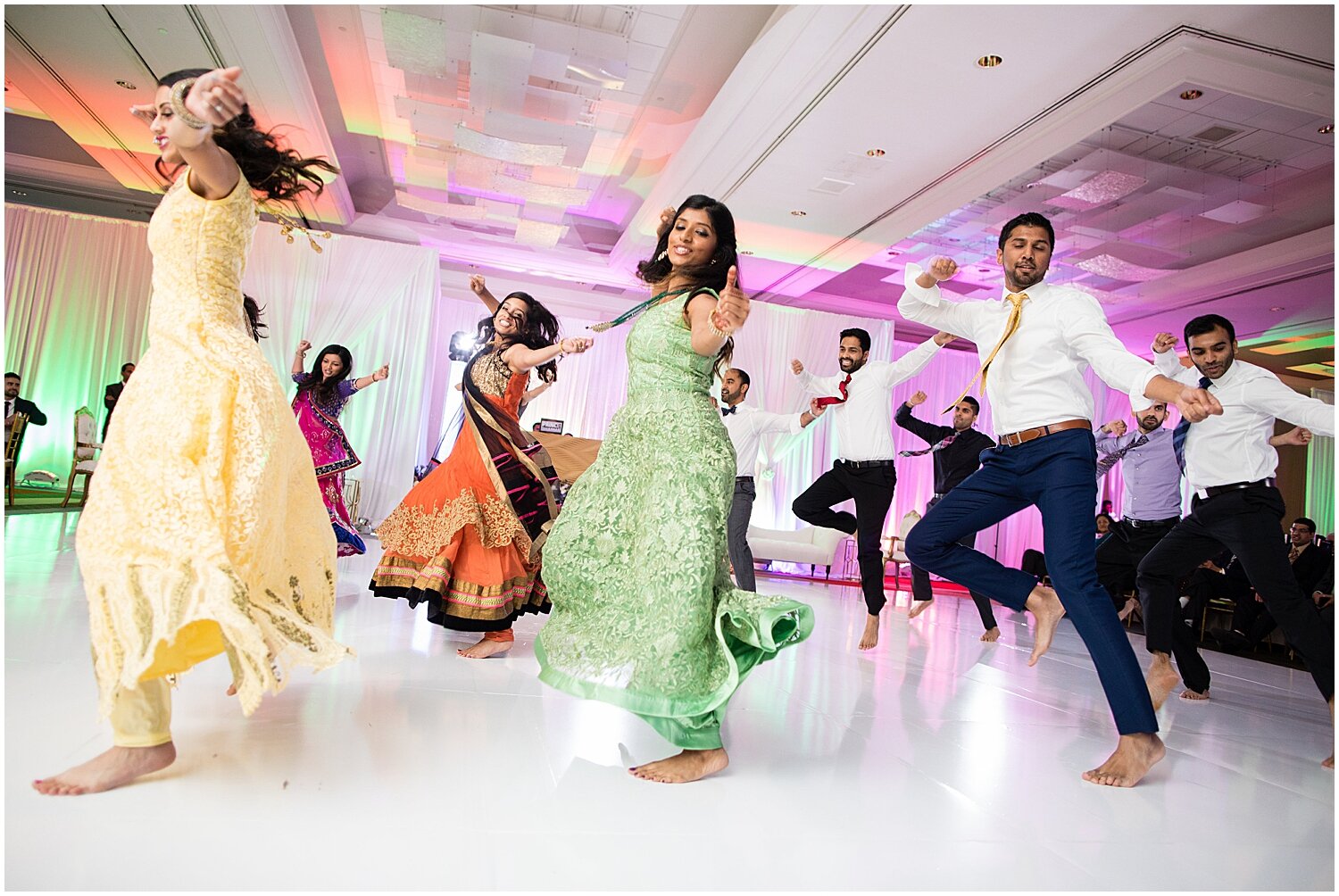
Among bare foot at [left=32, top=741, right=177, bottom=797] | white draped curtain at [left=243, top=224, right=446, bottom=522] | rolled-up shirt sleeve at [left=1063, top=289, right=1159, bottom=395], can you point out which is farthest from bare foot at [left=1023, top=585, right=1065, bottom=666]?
white draped curtain at [left=243, top=224, right=446, bottom=522]

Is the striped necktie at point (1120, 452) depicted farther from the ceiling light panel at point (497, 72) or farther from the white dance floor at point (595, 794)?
the ceiling light panel at point (497, 72)

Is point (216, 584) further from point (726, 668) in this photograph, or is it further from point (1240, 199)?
point (1240, 199)

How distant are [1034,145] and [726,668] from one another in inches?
200

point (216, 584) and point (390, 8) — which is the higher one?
point (390, 8)

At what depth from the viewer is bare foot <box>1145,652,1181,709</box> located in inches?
133

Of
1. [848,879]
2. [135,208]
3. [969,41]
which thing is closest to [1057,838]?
[848,879]

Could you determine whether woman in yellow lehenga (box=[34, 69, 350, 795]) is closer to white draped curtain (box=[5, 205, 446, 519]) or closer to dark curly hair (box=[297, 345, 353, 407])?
dark curly hair (box=[297, 345, 353, 407])

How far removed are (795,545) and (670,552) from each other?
22.5 feet

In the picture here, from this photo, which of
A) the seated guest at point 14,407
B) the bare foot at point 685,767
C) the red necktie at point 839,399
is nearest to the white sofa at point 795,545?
the red necktie at point 839,399

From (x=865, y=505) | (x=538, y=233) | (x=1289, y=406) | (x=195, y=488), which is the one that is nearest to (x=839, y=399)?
(x=865, y=505)

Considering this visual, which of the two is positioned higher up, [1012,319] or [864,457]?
[1012,319]

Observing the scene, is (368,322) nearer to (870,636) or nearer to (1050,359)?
(870,636)

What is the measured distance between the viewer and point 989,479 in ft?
8.91

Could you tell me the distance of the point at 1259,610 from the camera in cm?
643
